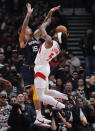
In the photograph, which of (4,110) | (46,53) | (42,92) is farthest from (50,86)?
(46,53)

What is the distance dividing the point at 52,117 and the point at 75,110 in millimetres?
593

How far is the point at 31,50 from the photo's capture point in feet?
30.2

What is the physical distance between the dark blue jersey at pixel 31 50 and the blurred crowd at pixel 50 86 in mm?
692

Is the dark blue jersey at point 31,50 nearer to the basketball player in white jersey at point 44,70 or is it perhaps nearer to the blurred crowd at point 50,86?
the basketball player in white jersey at point 44,70

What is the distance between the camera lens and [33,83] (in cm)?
928

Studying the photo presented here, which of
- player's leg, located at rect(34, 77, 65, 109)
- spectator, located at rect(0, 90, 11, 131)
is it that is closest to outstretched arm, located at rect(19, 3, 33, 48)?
player's leg, located at rect(34, 77, 65, 109)

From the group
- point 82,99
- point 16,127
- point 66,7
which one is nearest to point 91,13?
point 66,7

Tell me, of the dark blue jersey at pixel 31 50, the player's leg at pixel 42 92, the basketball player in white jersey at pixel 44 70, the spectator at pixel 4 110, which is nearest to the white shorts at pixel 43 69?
the basketball player in white jersey at pixel 44 70

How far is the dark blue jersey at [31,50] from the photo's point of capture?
361 inches

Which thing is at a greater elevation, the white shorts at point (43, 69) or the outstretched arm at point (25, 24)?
the outstretched arm at point (25, 24)

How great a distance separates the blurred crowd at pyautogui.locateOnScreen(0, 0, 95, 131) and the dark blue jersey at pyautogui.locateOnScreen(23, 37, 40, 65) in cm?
69

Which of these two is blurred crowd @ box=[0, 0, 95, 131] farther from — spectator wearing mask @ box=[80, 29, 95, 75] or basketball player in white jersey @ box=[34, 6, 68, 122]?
basketball player in white jersey @ box=[34, 6, 68, 122]

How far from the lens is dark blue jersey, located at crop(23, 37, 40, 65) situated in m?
9.18

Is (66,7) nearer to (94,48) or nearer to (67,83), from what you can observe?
(94,48)
